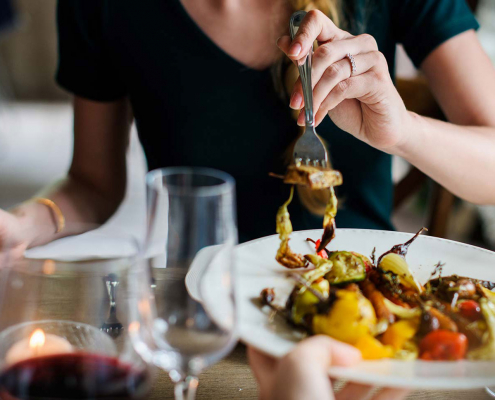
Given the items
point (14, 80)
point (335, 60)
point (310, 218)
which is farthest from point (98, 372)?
point (14, 80)

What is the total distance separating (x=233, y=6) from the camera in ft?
4.13

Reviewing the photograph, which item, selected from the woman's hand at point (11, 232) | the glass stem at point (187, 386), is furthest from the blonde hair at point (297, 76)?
the glass stem at point (187, 386)

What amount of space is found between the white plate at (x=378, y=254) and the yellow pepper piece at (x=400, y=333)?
5 centimetres

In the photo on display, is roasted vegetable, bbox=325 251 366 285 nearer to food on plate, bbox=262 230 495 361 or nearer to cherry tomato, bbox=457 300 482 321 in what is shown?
food on plate, bbox=262 230 495 361

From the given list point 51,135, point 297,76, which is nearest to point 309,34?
point 297,76

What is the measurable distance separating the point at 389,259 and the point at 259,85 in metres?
0.62

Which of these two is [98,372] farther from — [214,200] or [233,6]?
[233,6]

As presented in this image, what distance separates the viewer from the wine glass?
45 cm

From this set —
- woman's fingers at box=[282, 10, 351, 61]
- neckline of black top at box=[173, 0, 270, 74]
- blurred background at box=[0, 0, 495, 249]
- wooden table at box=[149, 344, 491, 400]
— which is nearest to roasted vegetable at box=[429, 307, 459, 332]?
wooden table at box=[149, 344, 491, 400]

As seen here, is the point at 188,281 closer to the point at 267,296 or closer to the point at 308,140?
the point at 267,296

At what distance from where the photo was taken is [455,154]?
1.05m

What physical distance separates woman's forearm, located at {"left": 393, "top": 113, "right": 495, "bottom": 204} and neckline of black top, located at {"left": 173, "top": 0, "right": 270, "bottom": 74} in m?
0.39

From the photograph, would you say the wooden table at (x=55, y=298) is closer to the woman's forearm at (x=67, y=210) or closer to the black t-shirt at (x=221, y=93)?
the woman's forearm at (x=67, y=210)

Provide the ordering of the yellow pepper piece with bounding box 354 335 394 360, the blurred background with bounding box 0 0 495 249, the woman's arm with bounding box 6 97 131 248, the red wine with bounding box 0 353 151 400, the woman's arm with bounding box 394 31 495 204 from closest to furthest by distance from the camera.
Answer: the red wine with bounding box 0 353 151 400
the yellow pepper piece with bounding box 354 335 394 360
the woman's arm with bounding box 394 31 495 204
the woman's arm with bounding box 6 97 131 248
the blurred background with bounding box 0 0 495 249
